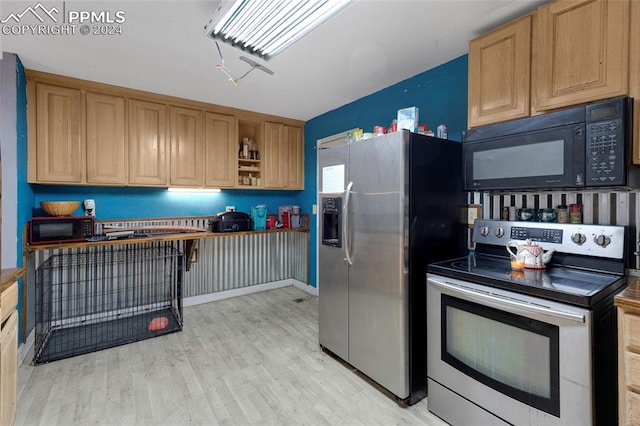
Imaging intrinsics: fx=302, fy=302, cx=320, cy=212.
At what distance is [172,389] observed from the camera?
2066 mm

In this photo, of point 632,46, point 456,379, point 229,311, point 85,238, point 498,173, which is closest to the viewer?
point 632,46

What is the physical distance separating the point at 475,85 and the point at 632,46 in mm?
722

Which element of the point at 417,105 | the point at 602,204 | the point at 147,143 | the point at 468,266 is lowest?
the point at 468,266

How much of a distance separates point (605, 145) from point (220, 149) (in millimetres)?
3427

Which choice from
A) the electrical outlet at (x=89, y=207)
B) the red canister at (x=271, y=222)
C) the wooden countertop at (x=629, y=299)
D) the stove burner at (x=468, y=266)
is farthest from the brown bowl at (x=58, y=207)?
the wooden countertop at (x=629, y=299)

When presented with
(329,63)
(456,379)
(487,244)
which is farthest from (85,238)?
(487,244)

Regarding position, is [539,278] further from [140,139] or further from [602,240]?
[140,139]

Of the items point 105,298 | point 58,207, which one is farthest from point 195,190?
point 105,298

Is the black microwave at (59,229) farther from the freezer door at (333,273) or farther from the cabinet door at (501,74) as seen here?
the cabinet door at (501,74)

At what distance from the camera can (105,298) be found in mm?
3219

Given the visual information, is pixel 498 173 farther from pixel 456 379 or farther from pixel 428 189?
pixel 456 379

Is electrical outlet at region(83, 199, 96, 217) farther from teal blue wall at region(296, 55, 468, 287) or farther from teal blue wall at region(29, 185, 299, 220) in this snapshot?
teal blue wall at region(296, 55, 468, 287)

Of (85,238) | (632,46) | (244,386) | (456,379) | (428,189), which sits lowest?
(244,386)

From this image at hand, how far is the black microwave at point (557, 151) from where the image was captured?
4.57 ft
